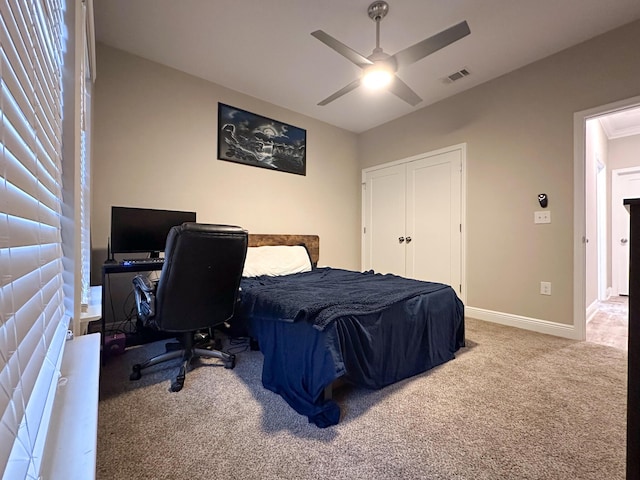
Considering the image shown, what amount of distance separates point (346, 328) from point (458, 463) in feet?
2.45

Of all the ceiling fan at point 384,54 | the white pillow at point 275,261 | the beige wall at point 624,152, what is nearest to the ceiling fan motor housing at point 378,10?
the ceiling fan at point 384,54

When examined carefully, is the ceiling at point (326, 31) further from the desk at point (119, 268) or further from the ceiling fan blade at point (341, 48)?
the desk at point (119, 268)

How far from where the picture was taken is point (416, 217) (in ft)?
13.4

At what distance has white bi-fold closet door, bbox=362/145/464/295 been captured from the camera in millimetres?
3666

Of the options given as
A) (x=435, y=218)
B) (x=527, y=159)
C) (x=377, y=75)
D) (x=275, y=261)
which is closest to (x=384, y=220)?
(x=435, y=218)

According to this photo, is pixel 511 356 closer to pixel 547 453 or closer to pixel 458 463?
pixel 547 453

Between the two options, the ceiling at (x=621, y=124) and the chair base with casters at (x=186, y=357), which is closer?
the chair base with casters at (x=186, y=357)

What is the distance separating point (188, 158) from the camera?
3.16 metres

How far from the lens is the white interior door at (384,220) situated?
4301 millimetres

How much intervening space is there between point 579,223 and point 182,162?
4070 millimetres

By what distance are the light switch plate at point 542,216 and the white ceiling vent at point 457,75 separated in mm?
1706

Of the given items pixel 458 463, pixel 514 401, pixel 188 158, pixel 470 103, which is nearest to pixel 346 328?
pixel 458 463

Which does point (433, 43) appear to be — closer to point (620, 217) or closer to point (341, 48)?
point (341, 48)

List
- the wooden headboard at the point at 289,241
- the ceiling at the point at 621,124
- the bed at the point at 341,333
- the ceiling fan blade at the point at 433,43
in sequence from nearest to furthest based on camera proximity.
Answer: the bed at the point at 341,333 < the ceiling fan blade at the point at 433,43 < the wooden headboard at the point at 289,241 < the ceiling at the point at 621,124
